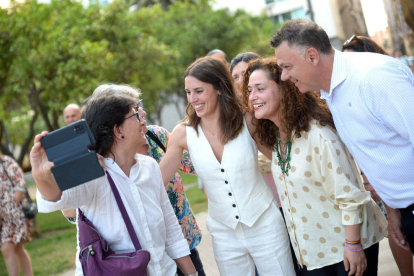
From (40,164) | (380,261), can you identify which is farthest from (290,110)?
(380,261)

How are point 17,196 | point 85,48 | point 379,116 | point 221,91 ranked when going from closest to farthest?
point 379,116 → point 221,91 → point 17,196 → point 85,48

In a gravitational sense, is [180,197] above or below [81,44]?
below

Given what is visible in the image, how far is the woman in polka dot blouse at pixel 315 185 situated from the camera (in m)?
2.83

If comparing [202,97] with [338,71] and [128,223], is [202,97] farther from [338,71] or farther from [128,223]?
[128,223]

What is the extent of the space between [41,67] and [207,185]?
9.18m

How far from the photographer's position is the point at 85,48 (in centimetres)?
1212

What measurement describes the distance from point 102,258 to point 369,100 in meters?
1.59

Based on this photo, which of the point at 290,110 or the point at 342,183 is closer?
the point at 342,183

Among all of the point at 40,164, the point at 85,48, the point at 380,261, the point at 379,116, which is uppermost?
the point at 85,48

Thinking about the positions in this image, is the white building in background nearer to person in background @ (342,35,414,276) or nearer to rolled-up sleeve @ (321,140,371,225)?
person in background @ (342,35,414,276)

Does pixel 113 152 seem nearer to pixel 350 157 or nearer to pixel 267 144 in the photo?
pixel 267 144

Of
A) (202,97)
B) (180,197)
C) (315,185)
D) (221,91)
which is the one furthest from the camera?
(180,197)

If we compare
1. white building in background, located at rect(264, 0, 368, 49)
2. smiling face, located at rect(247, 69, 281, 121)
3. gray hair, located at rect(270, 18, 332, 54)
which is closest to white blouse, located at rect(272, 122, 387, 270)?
smiling face, located at rect(247, 69, 281, 121)

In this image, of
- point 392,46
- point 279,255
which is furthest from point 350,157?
point 392,46
